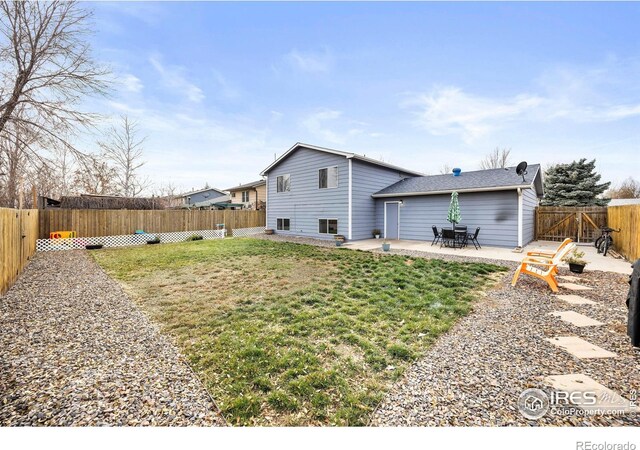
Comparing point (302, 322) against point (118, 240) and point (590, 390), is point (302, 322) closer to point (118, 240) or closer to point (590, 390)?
point (590, 390)

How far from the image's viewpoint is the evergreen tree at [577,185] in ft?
65.8

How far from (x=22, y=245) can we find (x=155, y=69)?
844 centimetres

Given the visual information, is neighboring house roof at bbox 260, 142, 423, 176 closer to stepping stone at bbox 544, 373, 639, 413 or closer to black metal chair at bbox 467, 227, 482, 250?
black metal chair at bbox 467, 227, 482, 250

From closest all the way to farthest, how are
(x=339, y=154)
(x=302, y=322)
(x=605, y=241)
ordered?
(x=302, y=322), (x=605, y=241), (x=339, y=154)

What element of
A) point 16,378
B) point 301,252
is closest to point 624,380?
point 16,378

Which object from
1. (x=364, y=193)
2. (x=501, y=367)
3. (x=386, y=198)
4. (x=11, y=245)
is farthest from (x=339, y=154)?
(x=501, y=367)

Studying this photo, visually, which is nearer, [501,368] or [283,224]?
[501,368]

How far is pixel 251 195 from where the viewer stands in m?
27.3

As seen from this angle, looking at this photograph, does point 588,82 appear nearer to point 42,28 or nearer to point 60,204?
point 42,28

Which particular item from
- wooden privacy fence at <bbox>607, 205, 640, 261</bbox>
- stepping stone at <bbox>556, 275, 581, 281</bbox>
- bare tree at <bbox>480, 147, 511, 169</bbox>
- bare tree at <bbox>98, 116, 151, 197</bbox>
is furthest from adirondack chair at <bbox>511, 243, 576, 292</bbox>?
bare tree at <bbox>480, 147, 511, 169</bbox>

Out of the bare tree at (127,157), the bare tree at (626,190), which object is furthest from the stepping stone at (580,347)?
the bare tree at (626,190)

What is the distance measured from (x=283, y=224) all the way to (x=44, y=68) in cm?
1186

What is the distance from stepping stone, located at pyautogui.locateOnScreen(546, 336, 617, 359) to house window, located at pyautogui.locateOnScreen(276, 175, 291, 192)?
1433 cm

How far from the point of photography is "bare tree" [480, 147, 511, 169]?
30938mm
